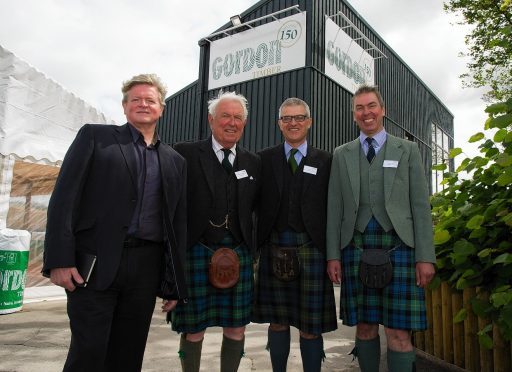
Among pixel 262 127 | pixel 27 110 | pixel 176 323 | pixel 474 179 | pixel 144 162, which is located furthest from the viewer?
pixel 262 127

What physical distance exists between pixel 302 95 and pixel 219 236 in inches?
292

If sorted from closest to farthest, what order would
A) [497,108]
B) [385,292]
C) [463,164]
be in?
1. [497,108]
2. [385,292]
3. [463,164]

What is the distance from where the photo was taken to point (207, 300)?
2.45 meters

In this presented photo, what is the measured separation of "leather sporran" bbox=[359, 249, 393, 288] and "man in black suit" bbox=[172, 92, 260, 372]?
72 centimetres

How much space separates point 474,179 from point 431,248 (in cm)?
83

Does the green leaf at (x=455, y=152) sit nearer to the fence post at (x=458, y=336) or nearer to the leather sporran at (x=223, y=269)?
the fence post at (x=458, y=336)

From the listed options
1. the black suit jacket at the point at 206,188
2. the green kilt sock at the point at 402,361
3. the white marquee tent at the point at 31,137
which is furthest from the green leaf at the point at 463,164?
the white marquee tent at the point at 31,137

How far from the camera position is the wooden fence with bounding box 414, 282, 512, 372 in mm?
2682

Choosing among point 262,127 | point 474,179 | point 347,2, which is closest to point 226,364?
point 474,179

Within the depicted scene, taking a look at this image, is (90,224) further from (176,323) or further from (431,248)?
(431,248)

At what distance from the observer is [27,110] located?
542 centimetres

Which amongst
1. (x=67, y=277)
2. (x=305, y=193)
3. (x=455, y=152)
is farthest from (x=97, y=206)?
(x=455, y=152)

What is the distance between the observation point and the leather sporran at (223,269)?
7.81 ft

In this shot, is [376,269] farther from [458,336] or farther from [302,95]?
[302,95]
